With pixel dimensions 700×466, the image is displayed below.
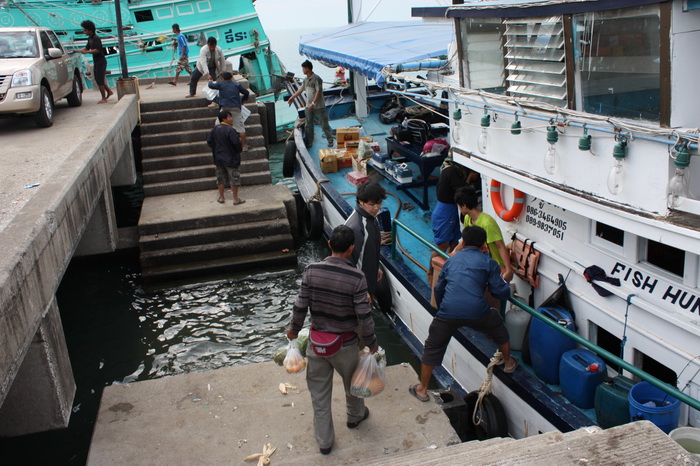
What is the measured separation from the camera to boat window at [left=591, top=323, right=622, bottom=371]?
516cm

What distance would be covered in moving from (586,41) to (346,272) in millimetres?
2496

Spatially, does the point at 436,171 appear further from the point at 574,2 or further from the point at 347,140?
the point at 574,2

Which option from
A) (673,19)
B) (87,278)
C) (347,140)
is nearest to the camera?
(673,19)

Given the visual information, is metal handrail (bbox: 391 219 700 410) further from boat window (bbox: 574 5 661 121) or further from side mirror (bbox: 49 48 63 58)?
side mirror (bbox: 49 48 63 58)

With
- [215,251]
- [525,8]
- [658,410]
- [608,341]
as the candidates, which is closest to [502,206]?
[608,341]

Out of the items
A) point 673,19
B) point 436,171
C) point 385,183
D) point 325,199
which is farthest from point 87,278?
point 673,19

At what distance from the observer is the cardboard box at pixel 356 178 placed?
1044 centimetres

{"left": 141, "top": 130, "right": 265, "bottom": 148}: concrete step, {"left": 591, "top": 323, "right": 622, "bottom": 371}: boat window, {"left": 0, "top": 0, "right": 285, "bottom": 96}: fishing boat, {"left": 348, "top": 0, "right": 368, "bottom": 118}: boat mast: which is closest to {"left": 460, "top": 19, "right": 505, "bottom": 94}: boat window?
{"left": 591, "top": 323, "right": 622, "bottom": 371}: boat window

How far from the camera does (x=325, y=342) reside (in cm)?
419

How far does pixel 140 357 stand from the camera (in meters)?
7.73

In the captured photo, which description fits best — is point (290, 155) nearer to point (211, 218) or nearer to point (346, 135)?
point (346, 135)

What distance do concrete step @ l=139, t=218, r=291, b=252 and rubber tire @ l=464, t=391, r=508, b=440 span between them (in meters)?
5.43

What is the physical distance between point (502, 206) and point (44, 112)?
A: 26.4 feet

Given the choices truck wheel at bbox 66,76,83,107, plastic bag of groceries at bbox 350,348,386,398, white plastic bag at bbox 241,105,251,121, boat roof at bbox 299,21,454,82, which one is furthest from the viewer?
truck wheel at bbox 66,76,83,107
